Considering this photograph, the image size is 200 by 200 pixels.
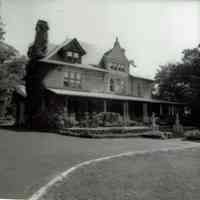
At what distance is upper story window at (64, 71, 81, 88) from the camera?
79.6ft

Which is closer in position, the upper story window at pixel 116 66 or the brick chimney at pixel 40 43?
the brick chimney at pixel 40 43

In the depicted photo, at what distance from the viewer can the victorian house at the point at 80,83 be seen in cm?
2269

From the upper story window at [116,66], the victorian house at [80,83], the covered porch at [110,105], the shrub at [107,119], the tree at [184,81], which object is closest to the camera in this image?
the covered porch at [110,105]

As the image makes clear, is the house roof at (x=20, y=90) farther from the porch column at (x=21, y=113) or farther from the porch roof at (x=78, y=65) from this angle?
the porch roof at (x=78, y=65)

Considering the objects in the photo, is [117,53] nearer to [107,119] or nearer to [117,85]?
Result: [117,85]

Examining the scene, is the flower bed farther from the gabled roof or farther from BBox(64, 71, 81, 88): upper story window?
the gabled roof

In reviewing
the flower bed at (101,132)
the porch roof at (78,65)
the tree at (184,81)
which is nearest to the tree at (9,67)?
the porch roof at (78,65)

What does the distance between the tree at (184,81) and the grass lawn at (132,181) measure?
945 inches

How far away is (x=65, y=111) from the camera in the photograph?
2047 cm

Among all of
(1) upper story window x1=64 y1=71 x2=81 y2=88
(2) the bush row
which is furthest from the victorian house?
(2) the bush row

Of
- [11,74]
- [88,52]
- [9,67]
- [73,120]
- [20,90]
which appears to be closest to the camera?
[73,120]

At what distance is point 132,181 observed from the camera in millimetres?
6523

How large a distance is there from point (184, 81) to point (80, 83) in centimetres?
1723

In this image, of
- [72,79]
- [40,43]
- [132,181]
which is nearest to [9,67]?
[40,43]
